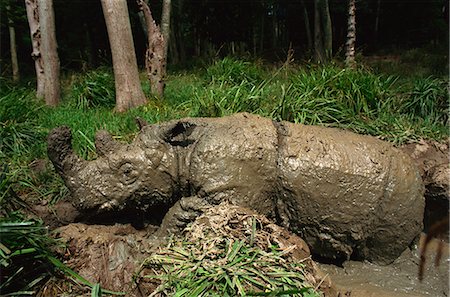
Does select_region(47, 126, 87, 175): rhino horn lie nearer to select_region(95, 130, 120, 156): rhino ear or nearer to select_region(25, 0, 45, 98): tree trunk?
select_region(95, 130, 120, 156): rhino ear

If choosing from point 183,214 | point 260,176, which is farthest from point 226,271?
point 260,176

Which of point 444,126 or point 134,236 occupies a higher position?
point 444,126

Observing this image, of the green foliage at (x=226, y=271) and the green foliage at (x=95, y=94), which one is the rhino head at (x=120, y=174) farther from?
the green foliage at (x=95, y=94)

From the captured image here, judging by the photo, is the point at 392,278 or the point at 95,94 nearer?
the point at 392,278

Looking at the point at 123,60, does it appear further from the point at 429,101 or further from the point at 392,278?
the point at 392,278

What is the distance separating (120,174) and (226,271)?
1.28 m

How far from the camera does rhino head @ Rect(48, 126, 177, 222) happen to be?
3.14 metres

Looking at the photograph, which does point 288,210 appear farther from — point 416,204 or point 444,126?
point 444,126

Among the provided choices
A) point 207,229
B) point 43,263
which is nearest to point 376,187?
point 207,229

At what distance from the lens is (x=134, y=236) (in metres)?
3.26

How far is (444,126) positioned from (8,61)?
12.4 meters

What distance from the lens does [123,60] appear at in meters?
5.30

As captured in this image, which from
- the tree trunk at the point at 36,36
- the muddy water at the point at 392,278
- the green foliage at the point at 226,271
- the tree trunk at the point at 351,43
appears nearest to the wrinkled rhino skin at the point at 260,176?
the muddy water at the point at 392,278

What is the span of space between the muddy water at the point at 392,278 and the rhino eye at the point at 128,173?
5.65ft
